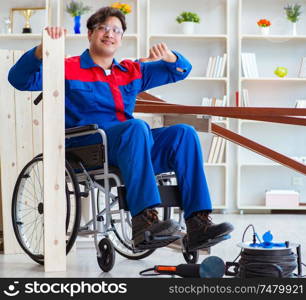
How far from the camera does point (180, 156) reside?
2953 millimetres

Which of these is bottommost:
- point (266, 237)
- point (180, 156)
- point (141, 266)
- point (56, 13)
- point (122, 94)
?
point (141, 266)

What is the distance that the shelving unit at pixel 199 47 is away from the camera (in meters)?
6.85

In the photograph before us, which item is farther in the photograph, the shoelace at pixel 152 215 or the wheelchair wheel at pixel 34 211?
the wheelchair wheel at pixel 34 211

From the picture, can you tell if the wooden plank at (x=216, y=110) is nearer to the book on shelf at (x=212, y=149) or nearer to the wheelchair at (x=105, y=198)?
the wheelchair at (x=105, y=198)

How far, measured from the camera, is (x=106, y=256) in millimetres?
3154

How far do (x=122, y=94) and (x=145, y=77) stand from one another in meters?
0.17

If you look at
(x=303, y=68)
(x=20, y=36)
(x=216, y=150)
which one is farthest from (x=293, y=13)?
(x=20, y=36)

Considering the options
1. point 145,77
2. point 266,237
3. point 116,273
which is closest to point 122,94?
point 145,77

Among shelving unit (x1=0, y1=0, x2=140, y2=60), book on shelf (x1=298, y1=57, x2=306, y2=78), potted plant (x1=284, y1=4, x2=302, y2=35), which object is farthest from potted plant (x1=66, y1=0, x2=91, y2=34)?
book on shelf (x1=298, y1=57, x2=306, y2=78)

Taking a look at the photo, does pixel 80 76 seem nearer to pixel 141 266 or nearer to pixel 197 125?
pixel 197 125

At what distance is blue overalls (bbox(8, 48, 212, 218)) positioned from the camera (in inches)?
111

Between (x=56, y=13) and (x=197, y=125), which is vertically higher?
(x=56, y=13)

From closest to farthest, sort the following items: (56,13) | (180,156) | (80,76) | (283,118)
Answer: (180,156) < (80,76) < (283,118) < (56,13)

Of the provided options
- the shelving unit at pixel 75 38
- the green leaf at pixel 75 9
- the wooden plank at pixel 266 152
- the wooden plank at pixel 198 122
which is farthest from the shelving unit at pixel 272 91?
the wooden plank at pixel 198 122
